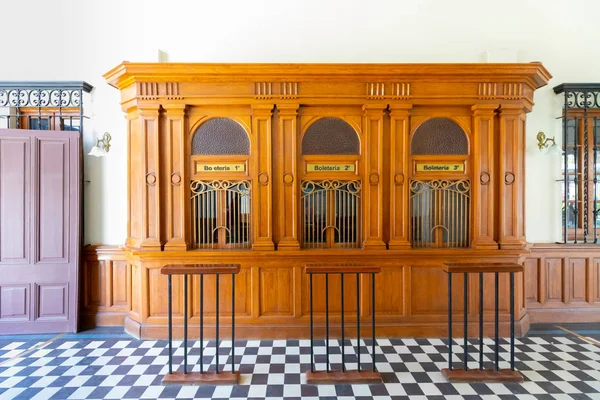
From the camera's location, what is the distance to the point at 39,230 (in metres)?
4.00

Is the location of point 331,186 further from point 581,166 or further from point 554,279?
point 581,166

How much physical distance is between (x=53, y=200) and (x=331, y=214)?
3289 millimetres

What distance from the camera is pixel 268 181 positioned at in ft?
12.3

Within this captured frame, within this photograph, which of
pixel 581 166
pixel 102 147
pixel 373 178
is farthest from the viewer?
pixel 581 166

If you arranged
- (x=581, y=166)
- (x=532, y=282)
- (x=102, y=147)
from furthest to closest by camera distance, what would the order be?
(x=581, y=166) → (x=532, y=282) → (x=102, y=147)

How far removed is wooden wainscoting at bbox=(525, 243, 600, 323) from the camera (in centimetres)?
426

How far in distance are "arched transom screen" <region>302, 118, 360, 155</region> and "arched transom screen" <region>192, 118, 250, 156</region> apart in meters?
0.71

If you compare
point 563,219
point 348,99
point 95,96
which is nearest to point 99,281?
point 95,96

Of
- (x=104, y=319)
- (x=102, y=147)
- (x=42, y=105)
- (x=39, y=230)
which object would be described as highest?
(x=42, y=105)

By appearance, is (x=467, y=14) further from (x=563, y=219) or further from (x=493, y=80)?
(x=563, y=219)

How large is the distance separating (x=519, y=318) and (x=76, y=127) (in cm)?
589

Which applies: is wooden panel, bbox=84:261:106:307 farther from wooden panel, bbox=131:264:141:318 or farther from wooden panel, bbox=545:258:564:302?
wooden panel, bbox=545:258:564:302

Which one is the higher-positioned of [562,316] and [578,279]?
[578,279]

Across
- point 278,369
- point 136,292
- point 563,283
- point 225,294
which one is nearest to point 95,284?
point 136,292
